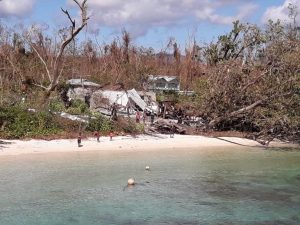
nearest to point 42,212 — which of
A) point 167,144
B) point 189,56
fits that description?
point 167,144

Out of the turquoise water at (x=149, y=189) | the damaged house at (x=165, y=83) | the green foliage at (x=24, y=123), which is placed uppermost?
the damaged house at (x=165, y=83)

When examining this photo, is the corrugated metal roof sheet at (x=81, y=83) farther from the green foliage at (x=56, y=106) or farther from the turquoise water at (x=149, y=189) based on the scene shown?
the turquoise water at (x=149, y=189)

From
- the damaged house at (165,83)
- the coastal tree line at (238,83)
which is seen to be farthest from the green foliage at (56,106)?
the damaged house at (165,83)

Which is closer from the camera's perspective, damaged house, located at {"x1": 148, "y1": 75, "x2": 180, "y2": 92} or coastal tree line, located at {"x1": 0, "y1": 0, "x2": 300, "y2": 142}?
coastal tree line, located at {"x1": 0, "y1": 0, "x2": 300, "y2": 142}

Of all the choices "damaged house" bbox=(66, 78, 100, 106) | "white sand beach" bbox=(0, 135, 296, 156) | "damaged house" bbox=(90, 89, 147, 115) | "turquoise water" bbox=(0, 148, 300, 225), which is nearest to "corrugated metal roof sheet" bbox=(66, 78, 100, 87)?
"damaged house" bbox=(66, 78, 100, 106)

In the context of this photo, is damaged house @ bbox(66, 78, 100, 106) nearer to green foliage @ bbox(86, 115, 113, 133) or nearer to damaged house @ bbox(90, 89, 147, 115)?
damaged house @ bbox(90, 89, 147, 115)

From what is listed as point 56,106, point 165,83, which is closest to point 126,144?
point 56,106
